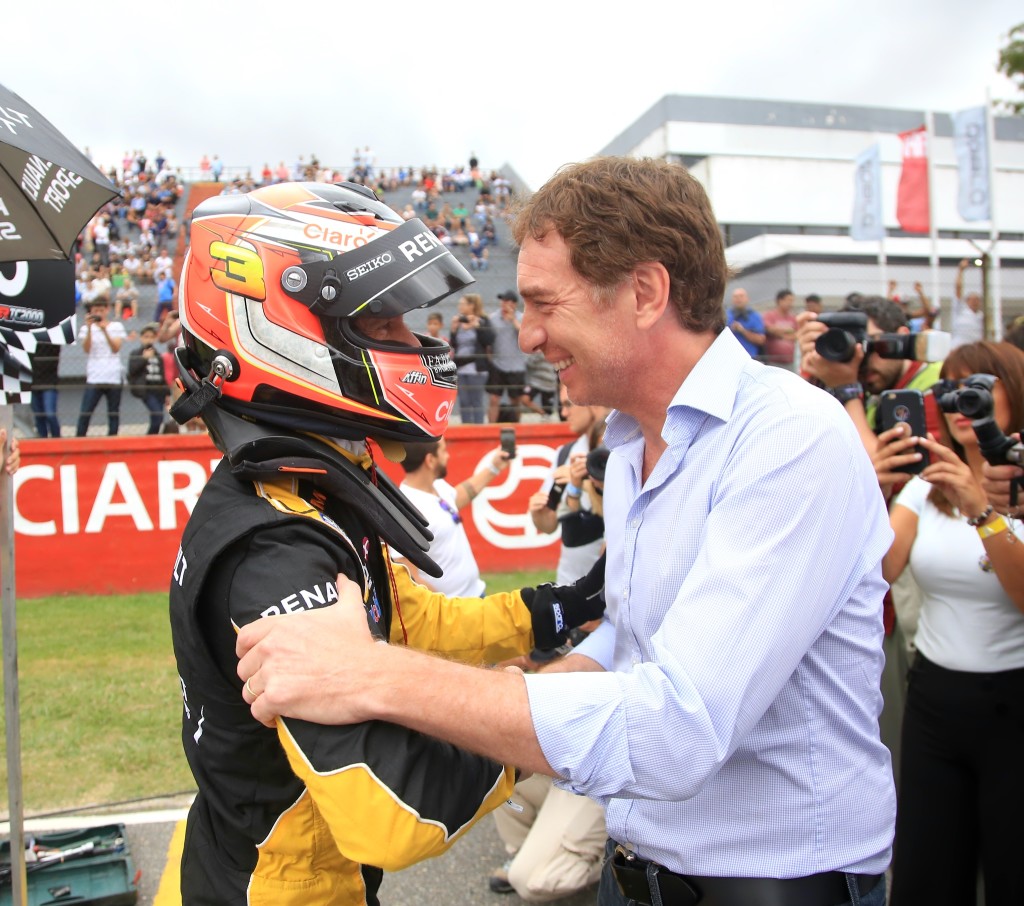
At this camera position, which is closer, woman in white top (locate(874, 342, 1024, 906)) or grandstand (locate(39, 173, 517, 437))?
woman in white top (locate(874, 342, 1024, 906))

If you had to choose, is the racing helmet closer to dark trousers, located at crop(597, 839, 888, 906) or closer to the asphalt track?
dark trousers, located at crop(597, 839, 888, 906)

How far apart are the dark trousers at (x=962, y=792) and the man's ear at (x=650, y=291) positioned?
2.02 metres

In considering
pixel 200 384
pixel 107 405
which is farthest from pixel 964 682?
Answer: pixel 107 405

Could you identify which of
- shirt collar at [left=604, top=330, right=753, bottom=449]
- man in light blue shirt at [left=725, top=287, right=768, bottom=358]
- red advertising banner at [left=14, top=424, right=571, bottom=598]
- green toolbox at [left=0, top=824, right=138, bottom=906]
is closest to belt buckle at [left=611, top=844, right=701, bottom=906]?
shirt collar at [left=604, top=330, right=753, bottom=449]

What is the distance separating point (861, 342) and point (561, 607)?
1.74 m

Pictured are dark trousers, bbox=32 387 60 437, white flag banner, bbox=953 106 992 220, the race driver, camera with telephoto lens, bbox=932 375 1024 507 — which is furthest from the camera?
white flag banner, bbox=953 106 992 220

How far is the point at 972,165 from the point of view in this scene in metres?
17.3

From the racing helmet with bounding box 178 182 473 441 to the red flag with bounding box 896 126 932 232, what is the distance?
18733 mm

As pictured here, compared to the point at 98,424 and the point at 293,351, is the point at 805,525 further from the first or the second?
the point at 98,424

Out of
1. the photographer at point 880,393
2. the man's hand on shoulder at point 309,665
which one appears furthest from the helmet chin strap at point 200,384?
the photographer at point 880,393

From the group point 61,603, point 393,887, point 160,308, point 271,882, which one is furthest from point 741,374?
point 160,308

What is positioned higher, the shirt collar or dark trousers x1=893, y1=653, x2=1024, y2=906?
the shirt collar

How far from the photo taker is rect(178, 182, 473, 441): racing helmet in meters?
1.77

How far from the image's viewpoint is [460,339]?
1062 cm
